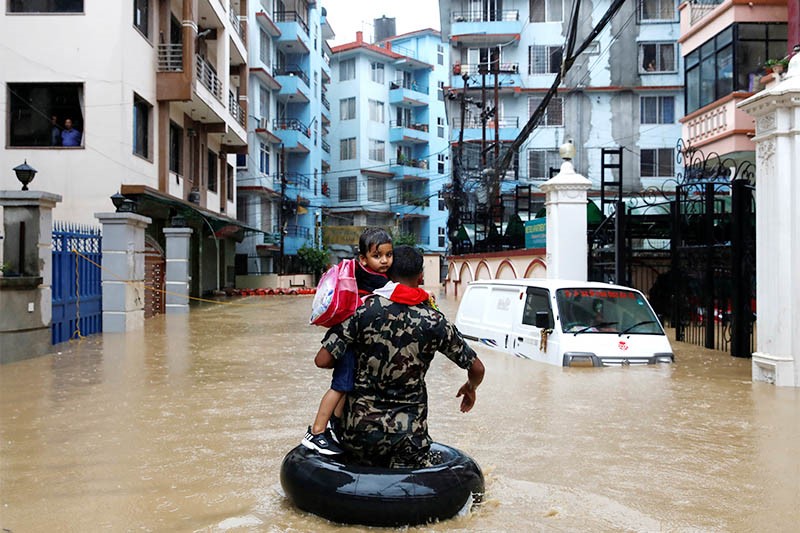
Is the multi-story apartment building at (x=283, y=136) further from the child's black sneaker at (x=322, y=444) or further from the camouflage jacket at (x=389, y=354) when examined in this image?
the camouflage jacket at (x=389, y=354)

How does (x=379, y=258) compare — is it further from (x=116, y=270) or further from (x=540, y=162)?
(x=540, y=162)

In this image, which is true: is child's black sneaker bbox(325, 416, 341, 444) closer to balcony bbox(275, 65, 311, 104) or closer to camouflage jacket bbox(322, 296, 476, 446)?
camouflage jacket bbox(322, 296, 476, 446)

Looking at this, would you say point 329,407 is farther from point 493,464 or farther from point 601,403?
point 601,403

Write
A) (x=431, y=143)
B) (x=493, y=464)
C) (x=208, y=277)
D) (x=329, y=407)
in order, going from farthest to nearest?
(x=431, y=143), (x=208, y=277), (x=493, y=464), (x=329, y=407)

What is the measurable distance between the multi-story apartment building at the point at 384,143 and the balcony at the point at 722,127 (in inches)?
1606

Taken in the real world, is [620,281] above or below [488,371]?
above

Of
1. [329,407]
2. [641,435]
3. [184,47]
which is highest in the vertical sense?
[184,47]

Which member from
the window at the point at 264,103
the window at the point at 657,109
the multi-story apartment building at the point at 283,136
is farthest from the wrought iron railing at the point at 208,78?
the window at the point at 657,109

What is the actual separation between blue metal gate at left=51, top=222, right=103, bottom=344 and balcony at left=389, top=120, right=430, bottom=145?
47794 mm

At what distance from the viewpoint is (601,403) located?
8.87m

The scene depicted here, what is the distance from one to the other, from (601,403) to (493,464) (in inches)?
118

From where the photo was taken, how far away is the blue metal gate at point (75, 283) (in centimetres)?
1481

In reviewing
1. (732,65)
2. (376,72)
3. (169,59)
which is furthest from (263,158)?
(732,65)

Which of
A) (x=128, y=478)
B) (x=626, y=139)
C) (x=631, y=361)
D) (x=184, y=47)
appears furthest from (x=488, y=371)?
(x=626, y=139)
